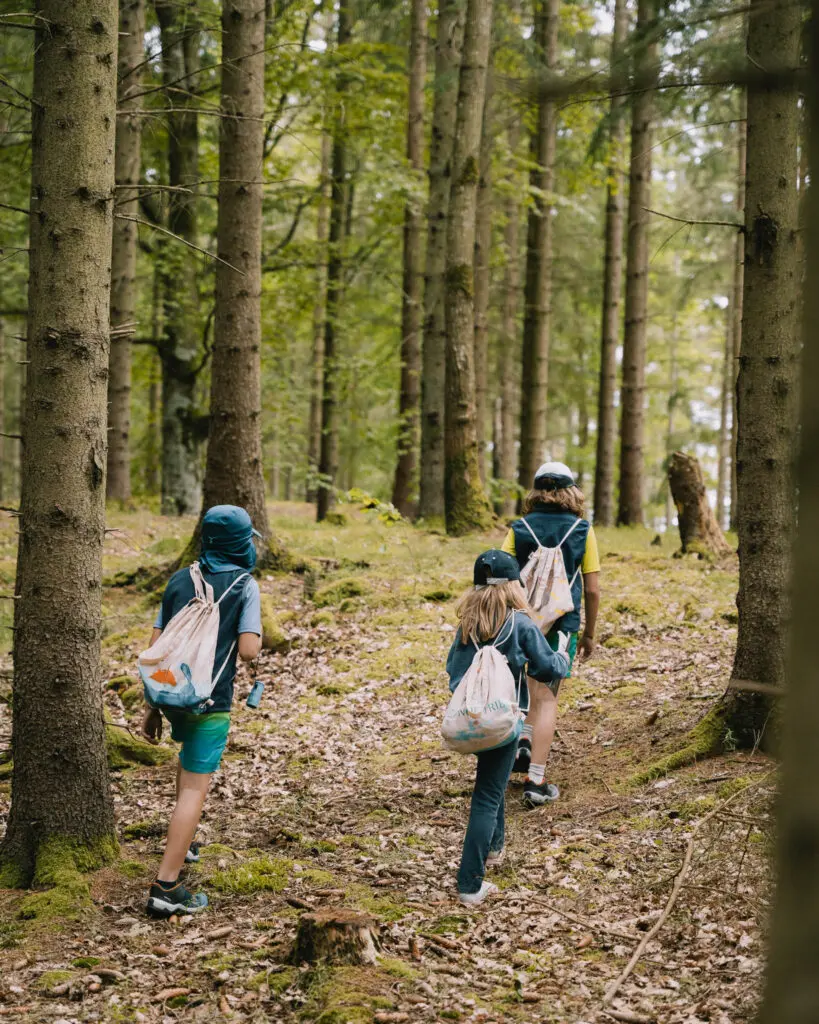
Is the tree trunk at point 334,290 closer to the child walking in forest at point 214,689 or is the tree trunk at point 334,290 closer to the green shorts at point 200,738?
the child walking in forest at point 214,689

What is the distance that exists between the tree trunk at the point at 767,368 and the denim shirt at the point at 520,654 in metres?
1.56

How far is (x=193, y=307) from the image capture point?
17.2 metres

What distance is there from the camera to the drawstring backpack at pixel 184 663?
455 centimetres

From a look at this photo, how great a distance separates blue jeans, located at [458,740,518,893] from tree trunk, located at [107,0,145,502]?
8557 mm

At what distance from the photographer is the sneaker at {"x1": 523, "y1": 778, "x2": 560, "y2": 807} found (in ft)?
19.4

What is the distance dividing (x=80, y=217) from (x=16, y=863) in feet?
11.0

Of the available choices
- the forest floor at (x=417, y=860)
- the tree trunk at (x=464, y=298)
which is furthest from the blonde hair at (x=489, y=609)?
the tree trunk at (x=464, y=298)

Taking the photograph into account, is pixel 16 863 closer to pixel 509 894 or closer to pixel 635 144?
pixel 509 894

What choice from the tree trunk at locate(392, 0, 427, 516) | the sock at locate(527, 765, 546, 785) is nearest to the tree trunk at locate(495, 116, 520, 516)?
the tree trunk at locate(392, 0, 427, 516)

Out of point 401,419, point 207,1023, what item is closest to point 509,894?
point 207,1023

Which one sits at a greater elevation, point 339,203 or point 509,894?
point 339,203

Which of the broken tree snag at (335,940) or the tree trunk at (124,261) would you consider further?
the tree trunk at (124,261)

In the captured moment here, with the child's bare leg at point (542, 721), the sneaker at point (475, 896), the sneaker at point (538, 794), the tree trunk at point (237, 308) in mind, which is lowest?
the sneaker at point (475, 896)

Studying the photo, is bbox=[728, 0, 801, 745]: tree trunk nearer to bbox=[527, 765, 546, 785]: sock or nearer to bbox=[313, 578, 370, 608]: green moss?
bbox=[527, 765, 546, 785]: sock
